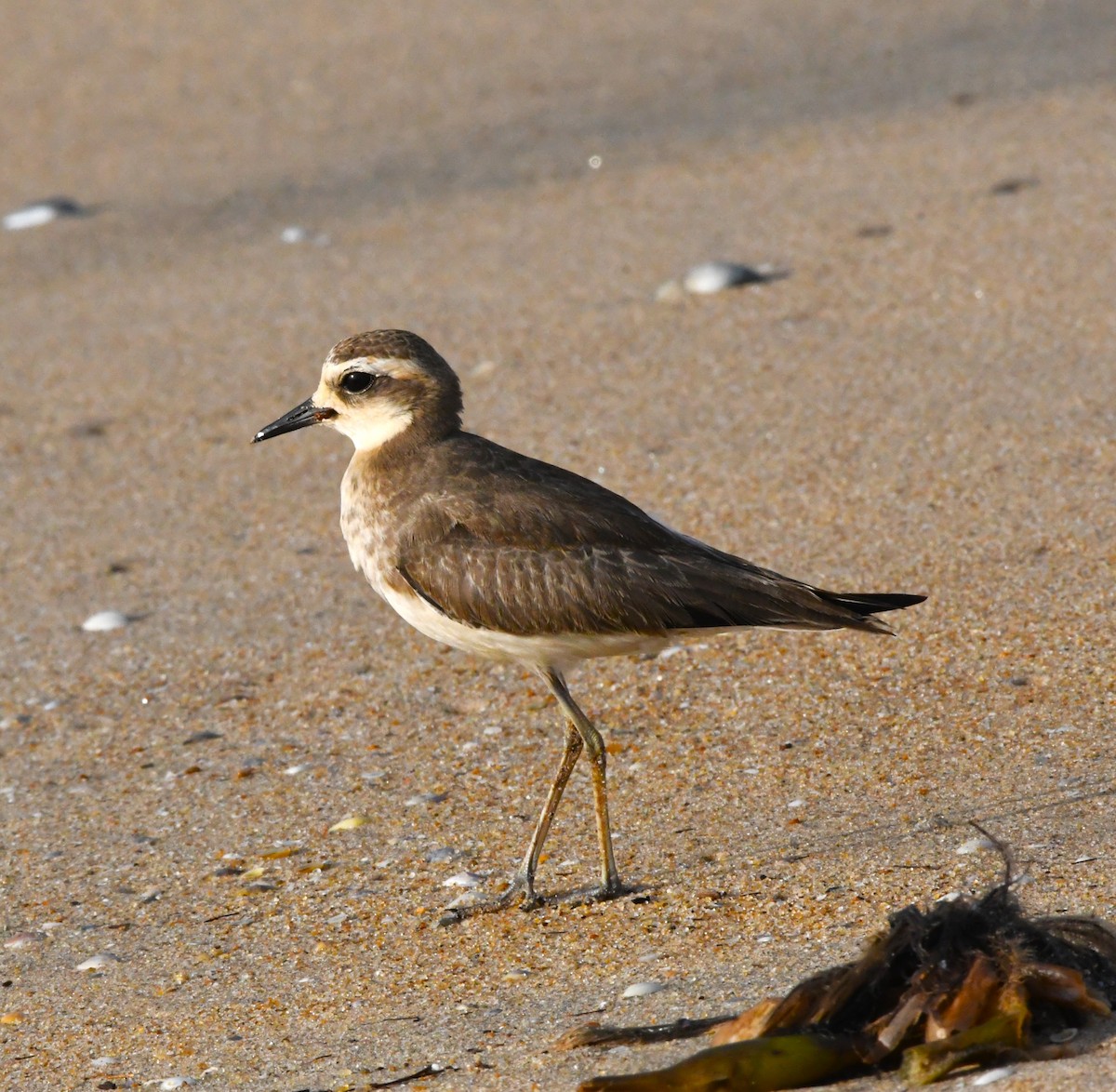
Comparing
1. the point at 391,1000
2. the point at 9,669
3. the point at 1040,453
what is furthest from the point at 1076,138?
the point at 391,1000

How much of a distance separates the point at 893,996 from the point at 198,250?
26.1 feet

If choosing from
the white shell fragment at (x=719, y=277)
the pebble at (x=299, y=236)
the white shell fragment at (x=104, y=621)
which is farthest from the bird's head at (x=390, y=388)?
the pebble at (x=299, y=236)

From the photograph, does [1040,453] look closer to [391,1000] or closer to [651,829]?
[651,829]

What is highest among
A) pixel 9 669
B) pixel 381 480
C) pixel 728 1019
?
pixel 381 480

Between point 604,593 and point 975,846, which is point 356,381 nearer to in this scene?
point 604,593

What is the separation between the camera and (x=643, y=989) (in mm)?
4391

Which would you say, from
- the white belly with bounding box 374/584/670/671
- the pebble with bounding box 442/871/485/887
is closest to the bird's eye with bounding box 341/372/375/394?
the white belly with bounding box 374/584/670/671

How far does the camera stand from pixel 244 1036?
14.6 ft

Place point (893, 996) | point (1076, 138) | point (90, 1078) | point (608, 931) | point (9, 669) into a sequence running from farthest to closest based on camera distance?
point (1076, 138) → point (9, 669) → point (608, 931) → point (90, 1078) → point (893, 996)

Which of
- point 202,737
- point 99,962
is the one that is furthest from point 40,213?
point 99,962

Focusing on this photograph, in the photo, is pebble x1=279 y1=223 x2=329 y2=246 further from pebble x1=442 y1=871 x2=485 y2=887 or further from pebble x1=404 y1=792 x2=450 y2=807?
pebble x1=442 y1=871 x2=485 y2=887

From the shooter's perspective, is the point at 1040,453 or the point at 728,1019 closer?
the point at 728,1019

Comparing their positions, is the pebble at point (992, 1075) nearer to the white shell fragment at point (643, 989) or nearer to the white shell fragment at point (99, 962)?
the white shell fragment at point (643, 989)

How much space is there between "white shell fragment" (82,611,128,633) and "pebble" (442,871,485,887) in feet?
8.07
